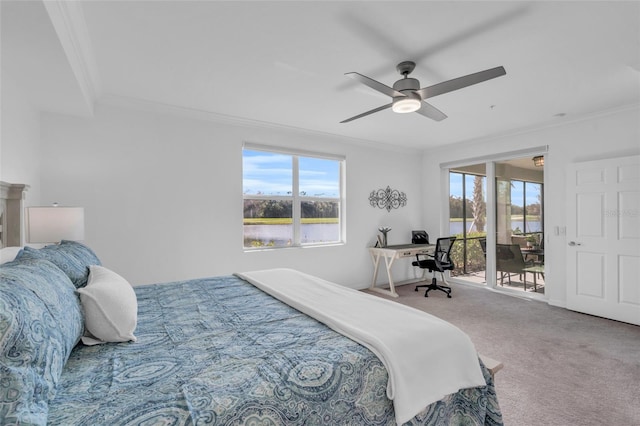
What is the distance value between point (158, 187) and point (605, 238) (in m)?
5.27

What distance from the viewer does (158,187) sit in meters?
3.51

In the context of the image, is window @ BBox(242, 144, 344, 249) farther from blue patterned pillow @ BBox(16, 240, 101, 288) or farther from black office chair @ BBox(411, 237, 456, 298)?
blue patterned pillow @ BBox(16, 240, 101, 288)

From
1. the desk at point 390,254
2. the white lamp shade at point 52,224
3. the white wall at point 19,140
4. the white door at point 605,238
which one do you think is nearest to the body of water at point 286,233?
the desk at point 390,254

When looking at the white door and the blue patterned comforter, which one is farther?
the white door

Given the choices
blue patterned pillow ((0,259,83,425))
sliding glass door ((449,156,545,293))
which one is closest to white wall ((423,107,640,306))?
sliding glass door ((449,156,545,293))

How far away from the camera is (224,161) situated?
154 inches

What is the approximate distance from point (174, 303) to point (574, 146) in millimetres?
4950

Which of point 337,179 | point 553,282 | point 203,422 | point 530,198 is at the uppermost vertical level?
point 337,179

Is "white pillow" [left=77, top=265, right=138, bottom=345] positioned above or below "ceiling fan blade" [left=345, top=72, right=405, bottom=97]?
below

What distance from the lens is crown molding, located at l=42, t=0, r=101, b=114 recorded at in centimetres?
172

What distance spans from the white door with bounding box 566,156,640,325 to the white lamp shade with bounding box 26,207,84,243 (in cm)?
533

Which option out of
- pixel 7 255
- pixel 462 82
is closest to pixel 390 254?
pixel 462 82

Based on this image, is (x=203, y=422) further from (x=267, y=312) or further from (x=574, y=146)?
(x=574, y=146)

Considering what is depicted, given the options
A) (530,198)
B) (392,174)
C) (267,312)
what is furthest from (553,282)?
(267,312)
